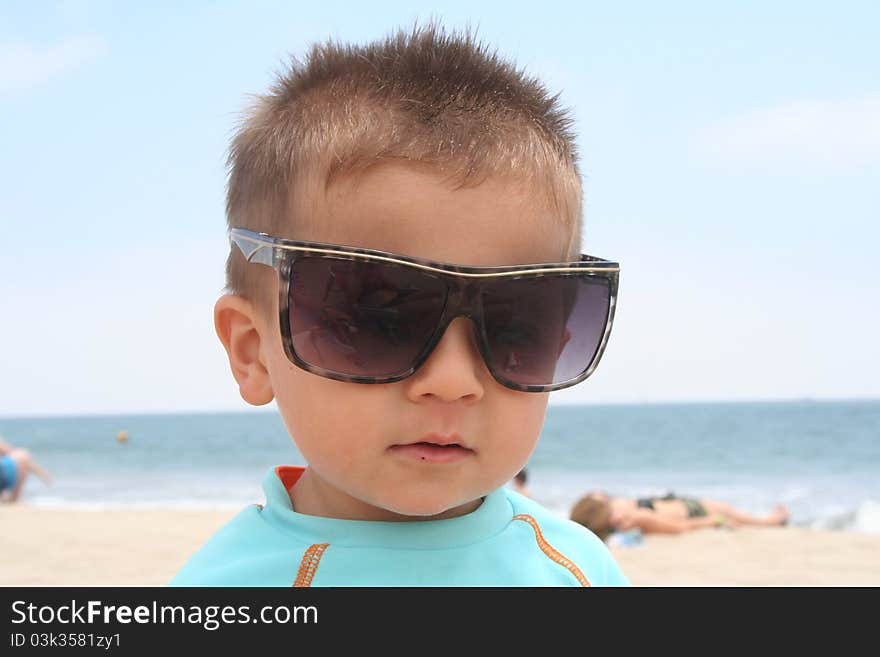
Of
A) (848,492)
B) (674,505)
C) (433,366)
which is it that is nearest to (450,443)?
(433,366)

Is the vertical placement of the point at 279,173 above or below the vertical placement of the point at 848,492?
above

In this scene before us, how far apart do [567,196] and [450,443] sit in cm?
60

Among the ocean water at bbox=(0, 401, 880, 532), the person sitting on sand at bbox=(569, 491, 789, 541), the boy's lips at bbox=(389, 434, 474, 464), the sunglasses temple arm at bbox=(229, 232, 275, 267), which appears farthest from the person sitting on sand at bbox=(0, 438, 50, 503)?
the boy's lips at bbox=(389, 434, 474, 464)

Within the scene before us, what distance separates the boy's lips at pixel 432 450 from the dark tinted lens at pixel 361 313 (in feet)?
0.47

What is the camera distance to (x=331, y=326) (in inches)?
60.3

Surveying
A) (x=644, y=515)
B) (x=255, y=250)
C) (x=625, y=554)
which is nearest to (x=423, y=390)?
(x=255, y=250)

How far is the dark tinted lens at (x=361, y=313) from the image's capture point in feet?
4.83

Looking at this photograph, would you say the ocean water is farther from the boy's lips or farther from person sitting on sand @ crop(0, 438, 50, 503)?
the boy's lips

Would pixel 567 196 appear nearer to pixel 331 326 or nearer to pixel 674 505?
pixel 331 326

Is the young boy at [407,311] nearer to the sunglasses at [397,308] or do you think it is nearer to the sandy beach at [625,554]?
the sunglasses at [397,308]

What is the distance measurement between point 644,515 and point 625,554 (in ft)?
3.88

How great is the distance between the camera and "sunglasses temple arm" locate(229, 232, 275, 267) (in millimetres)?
1589
